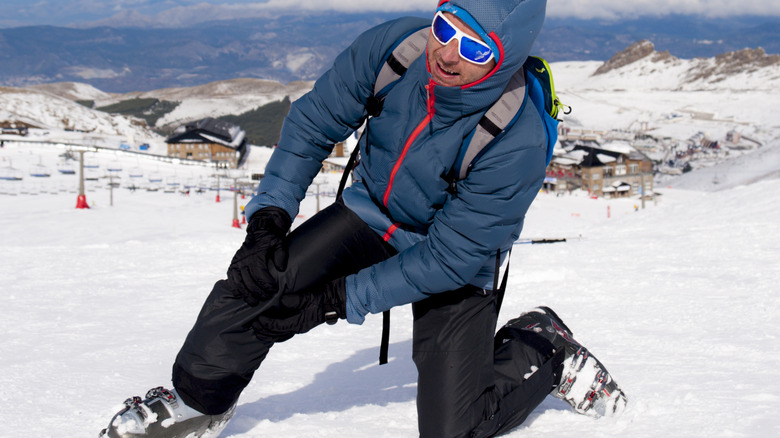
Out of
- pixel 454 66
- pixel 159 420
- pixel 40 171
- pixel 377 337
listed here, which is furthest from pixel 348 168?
pixel 40 171

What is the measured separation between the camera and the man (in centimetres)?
275

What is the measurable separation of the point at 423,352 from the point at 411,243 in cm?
50

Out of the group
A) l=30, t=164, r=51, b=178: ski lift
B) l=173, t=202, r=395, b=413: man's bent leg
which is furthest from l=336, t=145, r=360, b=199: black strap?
l=30, t=164, r=51, b=178: ski lift

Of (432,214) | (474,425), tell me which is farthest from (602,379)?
(432,214)

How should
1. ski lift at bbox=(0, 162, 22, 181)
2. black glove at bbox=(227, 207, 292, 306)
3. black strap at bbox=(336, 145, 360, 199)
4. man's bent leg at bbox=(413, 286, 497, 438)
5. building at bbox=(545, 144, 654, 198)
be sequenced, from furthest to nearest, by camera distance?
building at bbox=(545, 144, 654, 198) < ski lift at bbox=(0, 162, 22, 181) < black strap at bbox=(336, 145, 360, 199) < man's bent leg at bbox=(413, 286, 497, 438) < black glove at bbox=(227, 207, 292, 306)

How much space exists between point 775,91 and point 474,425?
185672 millimetres

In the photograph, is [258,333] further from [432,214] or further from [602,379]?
[602,379]

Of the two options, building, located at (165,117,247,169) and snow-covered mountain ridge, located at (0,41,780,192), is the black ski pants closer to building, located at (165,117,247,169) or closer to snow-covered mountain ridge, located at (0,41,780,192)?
building, located at (165,117,247,169)

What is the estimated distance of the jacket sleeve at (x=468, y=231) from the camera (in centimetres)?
275

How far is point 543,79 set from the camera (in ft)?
9.62

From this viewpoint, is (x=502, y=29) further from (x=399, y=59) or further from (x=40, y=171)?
(x=40, y=171)

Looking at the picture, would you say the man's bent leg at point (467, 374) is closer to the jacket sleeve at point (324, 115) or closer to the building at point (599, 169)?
the jacket sleeve at point (324, 115)

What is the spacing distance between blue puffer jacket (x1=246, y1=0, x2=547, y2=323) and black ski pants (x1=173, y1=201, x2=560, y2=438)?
0.47 ft

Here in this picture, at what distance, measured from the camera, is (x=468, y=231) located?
2.81 metres
